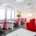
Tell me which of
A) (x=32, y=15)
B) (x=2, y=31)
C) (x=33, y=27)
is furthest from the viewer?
(x=32, y=15)

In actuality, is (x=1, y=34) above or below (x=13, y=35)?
below

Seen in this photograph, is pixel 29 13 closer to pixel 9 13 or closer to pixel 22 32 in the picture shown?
pixel 9 13

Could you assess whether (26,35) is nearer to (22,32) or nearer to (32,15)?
(22,32)

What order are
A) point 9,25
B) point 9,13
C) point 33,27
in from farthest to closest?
point 9,13 → point 9,25 → point 33,27

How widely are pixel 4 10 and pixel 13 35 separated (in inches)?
379

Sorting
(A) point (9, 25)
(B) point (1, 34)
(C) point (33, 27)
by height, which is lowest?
(B) point (1, 34)

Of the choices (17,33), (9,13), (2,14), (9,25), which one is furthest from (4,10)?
(17,33)

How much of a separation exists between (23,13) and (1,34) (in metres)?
13.0

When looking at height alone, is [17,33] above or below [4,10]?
below

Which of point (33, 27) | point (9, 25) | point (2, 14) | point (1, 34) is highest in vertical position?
point (2, 14)

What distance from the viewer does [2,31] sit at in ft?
14.4

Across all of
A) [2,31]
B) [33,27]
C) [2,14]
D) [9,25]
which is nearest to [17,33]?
[33,27]

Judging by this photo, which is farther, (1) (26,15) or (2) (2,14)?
(1) (26,15)

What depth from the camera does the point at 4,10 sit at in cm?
1036
